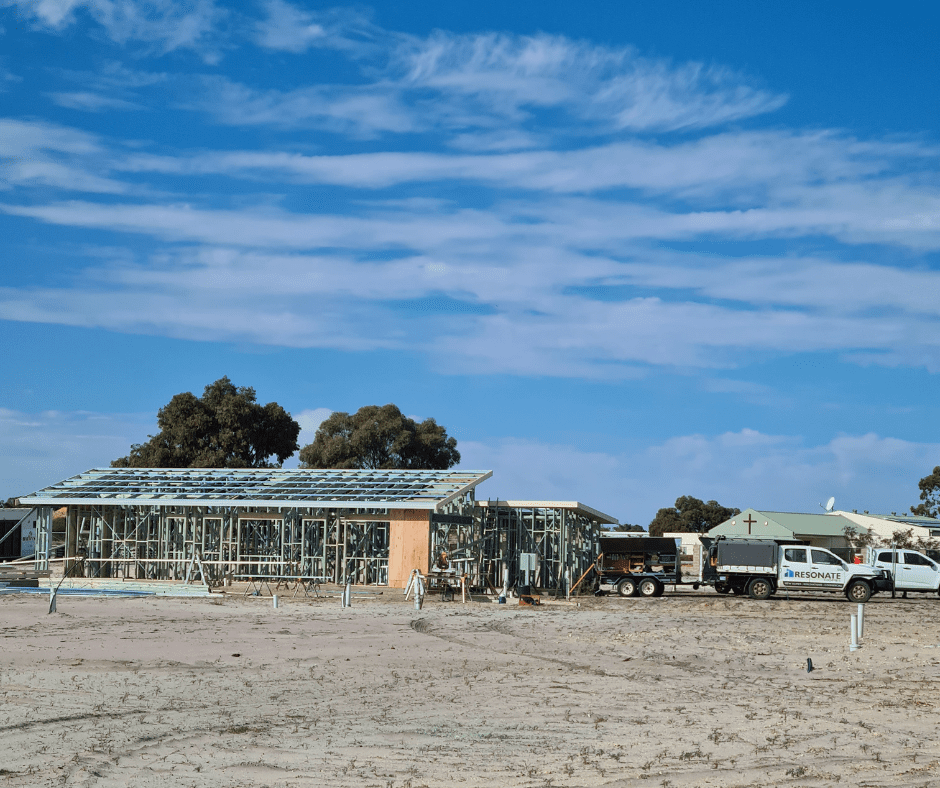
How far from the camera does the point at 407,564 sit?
3266cm

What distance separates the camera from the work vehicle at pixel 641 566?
35.2 meters

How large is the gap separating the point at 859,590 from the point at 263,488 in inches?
807

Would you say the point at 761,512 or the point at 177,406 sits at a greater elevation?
the point at 177,406

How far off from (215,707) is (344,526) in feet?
76.2

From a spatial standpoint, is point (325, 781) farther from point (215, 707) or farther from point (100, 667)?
point (100, 667)

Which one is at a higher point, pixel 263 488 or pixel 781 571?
→ pixel 263 488

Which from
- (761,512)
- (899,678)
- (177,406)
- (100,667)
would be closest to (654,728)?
(899,678)

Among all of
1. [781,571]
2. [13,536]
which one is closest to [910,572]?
[781,571]

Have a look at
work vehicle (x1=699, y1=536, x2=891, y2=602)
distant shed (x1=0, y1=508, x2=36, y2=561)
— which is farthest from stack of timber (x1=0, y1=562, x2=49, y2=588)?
distant shed (x1=0, y1=508, x2=36, y2=561)

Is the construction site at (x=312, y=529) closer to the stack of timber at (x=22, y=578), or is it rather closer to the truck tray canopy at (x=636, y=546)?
the stack of timber at (x=22, y=578)

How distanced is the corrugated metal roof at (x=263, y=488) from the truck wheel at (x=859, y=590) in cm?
1275

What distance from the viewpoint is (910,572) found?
114 ft

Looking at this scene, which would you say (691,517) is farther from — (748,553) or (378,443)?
(748,553)

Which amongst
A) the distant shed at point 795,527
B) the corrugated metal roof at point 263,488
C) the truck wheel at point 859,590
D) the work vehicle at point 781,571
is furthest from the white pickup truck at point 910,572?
the distant shed at point 795,527
